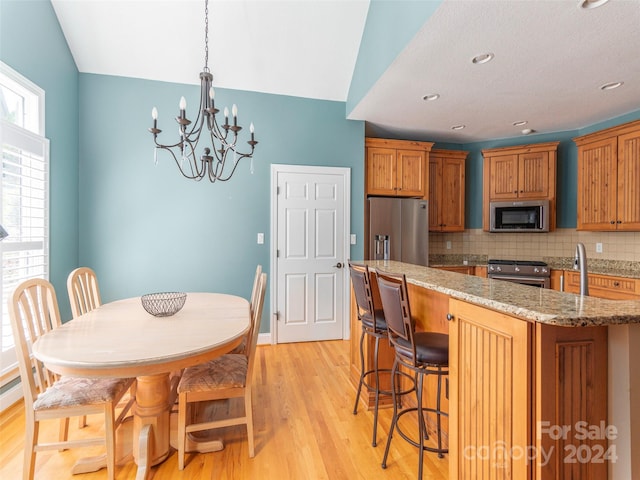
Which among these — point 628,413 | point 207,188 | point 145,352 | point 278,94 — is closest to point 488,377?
point 628,413

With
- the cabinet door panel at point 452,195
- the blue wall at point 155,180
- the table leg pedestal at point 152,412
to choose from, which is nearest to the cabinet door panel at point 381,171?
the blue wall at point 155,180

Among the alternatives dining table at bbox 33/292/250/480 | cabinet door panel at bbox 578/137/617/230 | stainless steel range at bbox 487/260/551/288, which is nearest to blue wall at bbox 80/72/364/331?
dining table at bbox 33/292/250/480

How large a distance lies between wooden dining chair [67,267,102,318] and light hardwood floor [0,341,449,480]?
755 mm

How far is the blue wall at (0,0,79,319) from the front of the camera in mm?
2373

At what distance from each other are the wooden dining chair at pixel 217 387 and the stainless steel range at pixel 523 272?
329 cm

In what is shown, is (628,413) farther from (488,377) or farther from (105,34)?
(105,34)

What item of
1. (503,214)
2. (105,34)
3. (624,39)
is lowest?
(503,214)

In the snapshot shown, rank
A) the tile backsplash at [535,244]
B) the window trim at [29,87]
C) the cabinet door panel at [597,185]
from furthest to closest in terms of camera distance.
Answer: the tile backsplash at [535,244] < the cabinet door panel at [597,185] < the window trim at [29,87]

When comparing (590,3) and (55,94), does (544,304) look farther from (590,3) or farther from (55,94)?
(55,94)

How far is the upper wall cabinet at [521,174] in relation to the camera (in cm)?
393

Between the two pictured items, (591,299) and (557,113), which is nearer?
(591,299)

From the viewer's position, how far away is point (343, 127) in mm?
3783

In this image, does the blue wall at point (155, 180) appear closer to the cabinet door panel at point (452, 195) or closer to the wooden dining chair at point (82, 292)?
the wooden dining chair at point (82, 292)

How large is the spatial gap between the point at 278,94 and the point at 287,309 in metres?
2.49
